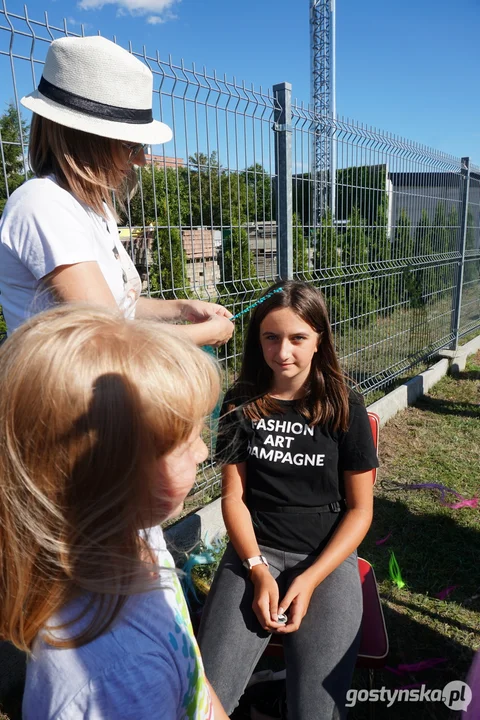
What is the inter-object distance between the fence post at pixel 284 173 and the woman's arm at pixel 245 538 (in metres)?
1.80

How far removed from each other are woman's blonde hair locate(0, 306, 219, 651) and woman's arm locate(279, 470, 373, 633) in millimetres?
1032

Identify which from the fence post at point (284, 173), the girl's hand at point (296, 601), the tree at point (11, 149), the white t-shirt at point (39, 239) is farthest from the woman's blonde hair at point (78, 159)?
the fence post at point (284, 173)

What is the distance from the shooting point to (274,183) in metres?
3.42

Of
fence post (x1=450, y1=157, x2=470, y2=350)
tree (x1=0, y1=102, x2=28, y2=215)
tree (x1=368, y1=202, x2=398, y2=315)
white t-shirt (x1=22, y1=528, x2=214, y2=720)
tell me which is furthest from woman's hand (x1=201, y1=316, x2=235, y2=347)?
fence post (x1=450, y1=157, x2=470, y2=350)

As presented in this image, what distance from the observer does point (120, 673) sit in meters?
0.70

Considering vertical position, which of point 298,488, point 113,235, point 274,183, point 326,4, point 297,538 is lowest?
point 297,538

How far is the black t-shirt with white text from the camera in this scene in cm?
189

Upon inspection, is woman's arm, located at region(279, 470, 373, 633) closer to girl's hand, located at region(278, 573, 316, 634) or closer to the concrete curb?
girl's hand, located at region(278, 573, 316, 634)

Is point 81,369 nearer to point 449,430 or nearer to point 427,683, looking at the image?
point 427,683

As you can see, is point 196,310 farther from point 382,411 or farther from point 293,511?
point 382,411

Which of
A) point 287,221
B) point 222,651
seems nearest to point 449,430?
point 287,221

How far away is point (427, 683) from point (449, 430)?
2989 millimetres

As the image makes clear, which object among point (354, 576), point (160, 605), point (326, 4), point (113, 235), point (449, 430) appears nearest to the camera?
point (160, 605)

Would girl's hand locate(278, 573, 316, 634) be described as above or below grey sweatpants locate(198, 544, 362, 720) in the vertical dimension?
above
